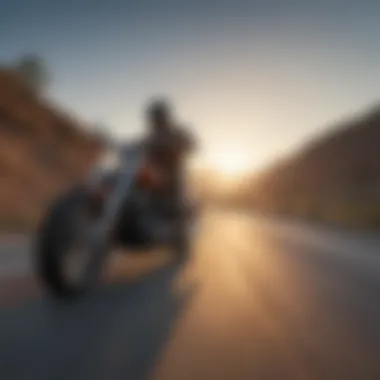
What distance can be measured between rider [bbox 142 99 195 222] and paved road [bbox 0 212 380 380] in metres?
1.11

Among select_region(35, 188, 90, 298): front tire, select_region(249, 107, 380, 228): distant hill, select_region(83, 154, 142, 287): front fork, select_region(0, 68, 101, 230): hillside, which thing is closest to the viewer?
select_region(35, 188, 90, 298): front tire

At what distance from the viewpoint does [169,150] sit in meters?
11.4

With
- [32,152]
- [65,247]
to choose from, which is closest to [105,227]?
[65,247]

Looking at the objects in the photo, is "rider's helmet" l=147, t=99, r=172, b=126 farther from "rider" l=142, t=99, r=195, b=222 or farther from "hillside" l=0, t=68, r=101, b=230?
"hillside" l=0, t=68, r=101, b=230

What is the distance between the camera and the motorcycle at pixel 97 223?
8.15 m

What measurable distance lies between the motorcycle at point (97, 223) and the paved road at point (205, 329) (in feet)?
1.14

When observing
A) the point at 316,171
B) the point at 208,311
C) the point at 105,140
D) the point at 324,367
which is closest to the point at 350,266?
the point at 105,140

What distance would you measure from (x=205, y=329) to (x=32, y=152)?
49840 millimetres

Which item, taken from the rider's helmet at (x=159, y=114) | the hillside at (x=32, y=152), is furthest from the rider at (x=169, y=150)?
the hillside at (x=32, y=152)

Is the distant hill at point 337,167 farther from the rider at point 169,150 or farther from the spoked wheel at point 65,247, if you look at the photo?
the spoked wheel at point 65,247

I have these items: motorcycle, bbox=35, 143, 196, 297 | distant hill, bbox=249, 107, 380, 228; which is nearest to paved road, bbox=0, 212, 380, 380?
motorcycle, bbox=35, 143, 196, 297

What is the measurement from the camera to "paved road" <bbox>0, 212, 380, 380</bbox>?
16.3 feet

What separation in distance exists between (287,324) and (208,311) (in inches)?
39.3

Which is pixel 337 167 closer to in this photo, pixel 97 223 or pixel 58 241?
pixel 97 223
